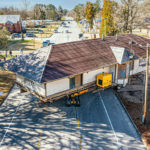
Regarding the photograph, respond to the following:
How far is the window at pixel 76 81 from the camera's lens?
73.4 feet

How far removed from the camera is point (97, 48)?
87.3 ft

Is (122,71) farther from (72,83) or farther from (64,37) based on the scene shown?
(64,37)

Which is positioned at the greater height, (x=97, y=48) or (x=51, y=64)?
(x=97, y=48)

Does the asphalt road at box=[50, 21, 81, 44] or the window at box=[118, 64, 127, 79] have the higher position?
the asphalt road at box=[50, 21, 81, 44]

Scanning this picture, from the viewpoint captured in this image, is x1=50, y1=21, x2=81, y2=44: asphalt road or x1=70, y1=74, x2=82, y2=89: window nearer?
x1=70, y1=74, x2=82, y2=89: window

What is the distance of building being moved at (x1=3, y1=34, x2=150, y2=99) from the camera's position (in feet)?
67.0

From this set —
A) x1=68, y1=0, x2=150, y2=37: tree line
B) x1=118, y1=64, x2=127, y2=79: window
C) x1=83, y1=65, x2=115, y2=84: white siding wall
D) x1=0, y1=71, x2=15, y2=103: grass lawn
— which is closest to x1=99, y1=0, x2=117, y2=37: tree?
x1=68, y1=0, x2=150, y2=37: tree line

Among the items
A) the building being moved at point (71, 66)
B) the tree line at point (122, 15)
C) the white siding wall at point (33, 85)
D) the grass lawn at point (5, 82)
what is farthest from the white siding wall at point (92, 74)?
the tree line at point (122, 15)

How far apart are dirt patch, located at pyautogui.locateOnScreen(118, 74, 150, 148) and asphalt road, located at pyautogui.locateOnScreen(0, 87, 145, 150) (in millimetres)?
739

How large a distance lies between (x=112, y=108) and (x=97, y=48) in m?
8.93

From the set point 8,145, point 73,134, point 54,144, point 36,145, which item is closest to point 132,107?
point 73,134

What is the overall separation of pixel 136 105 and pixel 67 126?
9560 millimetres

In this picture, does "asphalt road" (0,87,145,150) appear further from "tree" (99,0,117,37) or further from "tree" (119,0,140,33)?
"tree" (119,0,140,33)

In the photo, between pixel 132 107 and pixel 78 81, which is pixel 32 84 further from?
pixel 132 107
